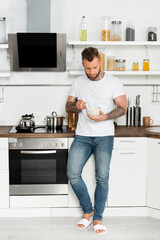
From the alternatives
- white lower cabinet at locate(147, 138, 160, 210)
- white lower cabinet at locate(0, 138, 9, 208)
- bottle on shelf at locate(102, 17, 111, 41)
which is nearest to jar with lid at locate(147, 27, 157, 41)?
bottle on shelf at locate(102, 17, 111, 41)

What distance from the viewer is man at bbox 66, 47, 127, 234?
3.61 metres

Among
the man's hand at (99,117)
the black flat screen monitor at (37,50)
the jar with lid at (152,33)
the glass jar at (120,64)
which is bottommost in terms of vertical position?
the man's hand at (99,117)

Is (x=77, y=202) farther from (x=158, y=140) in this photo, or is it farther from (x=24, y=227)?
(x=158, y=140)

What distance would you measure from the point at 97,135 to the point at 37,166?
2.38 ft

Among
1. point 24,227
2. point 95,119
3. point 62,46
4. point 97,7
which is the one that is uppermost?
point 97,7

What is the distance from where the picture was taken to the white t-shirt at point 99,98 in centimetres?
360

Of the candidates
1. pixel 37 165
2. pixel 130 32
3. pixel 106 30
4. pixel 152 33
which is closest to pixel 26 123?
pixel 37 165

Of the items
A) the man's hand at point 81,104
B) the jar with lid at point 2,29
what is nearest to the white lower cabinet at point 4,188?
the man's hand at point 81,104

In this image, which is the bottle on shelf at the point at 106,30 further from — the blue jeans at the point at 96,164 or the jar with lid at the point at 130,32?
the blue jeans at the point at 96,164

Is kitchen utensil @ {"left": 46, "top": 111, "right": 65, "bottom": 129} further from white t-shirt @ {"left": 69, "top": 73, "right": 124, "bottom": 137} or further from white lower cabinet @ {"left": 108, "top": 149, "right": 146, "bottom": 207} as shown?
white lower cabinet @ {"left": 108, "top": 149, "right": 146, "bottom": 207}

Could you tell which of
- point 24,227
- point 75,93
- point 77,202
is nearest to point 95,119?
point 75,93

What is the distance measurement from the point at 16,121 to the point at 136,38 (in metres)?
1.67

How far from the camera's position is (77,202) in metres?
3.95

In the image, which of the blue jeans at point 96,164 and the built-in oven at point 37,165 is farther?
the built-in oven at point 37,165
